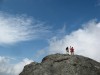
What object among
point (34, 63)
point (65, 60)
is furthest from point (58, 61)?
point (34, 63)

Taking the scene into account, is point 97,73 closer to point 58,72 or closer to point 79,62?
point 79,62

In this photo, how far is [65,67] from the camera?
182ft

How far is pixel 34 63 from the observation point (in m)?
60.5

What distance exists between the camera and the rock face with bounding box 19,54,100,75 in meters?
54.6

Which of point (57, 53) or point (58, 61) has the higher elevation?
point (57, 53)

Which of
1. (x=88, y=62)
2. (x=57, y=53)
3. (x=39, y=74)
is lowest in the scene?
(x=39, y=74)

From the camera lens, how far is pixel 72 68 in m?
54.6

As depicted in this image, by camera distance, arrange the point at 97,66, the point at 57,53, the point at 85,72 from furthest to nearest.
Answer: the point at 57,53 → the point at 97,66 → the point at 85,72

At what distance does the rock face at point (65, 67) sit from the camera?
54.6 meters

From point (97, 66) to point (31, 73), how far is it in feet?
53.2

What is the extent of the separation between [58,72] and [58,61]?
14.0ft

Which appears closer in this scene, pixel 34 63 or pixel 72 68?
pixel 72 68

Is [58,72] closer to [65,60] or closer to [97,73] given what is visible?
[65,60]

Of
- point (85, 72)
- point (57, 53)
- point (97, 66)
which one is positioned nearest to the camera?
point (85, 72)
